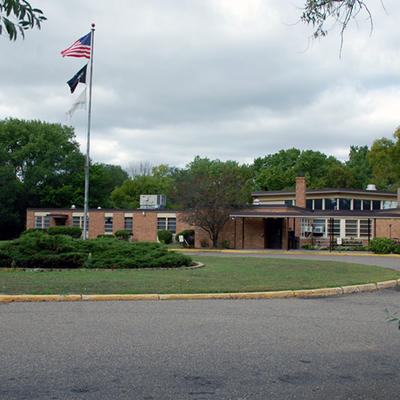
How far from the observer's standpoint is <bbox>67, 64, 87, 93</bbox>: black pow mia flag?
26.2 m

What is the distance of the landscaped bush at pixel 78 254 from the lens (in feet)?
55.0

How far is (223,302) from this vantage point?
10914 millimetres

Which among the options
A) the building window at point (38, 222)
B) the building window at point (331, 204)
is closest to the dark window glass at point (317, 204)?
the building window at point (331, 204)

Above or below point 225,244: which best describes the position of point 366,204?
above

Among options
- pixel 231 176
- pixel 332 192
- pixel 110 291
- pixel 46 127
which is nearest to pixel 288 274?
pixel 110 291

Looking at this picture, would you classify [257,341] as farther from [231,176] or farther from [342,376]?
[231,176]

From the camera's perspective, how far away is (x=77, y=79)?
26.4 metres

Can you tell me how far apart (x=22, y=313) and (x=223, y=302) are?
4.18 m

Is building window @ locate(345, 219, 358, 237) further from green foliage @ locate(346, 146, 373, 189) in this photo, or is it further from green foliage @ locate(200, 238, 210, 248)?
green foliage @ locate(346, 146, 373, 189)

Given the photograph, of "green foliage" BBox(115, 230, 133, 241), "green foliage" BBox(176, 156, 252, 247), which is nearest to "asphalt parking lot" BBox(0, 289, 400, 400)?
"green foliage" BBox(176, 156, 252, 247)

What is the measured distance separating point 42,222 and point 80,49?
2490cm

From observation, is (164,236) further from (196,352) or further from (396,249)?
(196,352)

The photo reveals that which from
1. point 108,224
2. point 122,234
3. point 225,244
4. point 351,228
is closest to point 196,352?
point 225,244

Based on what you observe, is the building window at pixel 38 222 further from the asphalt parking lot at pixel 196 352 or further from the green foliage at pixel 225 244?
the asphalt parking lot at pixel 196 352
